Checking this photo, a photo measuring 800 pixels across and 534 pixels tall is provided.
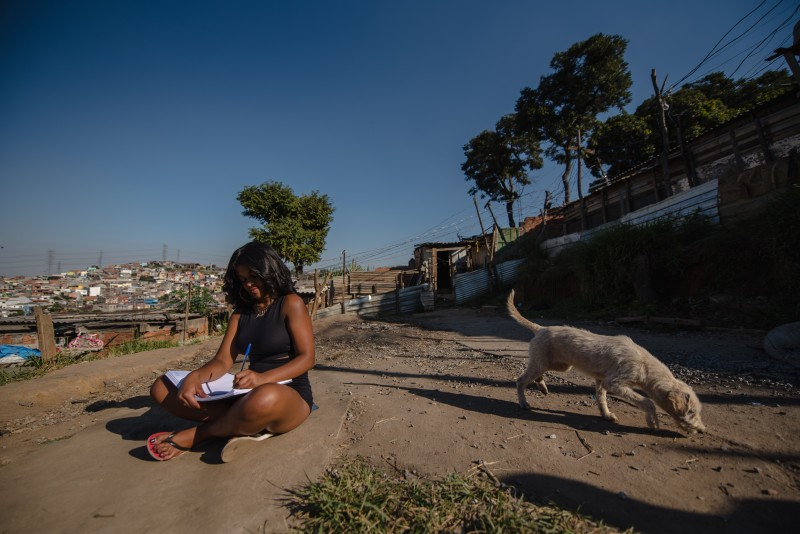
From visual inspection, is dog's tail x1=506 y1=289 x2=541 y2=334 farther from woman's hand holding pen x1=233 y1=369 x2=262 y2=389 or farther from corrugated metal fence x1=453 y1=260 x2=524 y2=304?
corrugated metal fence x1=453 y1=260 x2=524 y2=304

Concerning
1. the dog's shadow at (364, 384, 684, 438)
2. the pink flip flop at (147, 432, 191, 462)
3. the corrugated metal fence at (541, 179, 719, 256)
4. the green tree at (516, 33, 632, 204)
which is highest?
the green tree at (516, 33, 632, 204)

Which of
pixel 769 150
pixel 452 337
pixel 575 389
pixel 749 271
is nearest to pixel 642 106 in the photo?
pixel 769 150

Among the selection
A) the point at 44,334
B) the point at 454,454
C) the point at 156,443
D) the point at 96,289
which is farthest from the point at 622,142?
the point at 96,289

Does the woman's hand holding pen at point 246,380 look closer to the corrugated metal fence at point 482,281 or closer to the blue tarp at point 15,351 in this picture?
the blue tarp at point 15,351

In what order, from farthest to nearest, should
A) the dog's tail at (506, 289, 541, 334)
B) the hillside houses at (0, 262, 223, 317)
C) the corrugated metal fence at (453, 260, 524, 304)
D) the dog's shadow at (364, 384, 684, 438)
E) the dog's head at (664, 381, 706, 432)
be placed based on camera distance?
the hillside houses at (0, 262, 223, 317) < the corrugated metal fence at (453, 260, 524, 304) < the dog's tail at (506, 289, 541, 334) < the dog's shadow at (364, 384, 684, 438) < the dog's head at (664, 381, 706, 432)

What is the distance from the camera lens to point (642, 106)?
2236 cm

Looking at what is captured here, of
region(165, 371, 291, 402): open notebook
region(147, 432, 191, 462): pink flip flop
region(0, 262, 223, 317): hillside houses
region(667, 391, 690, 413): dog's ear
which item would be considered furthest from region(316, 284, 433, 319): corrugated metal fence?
region(667, 391, 690, 413): dog's ear

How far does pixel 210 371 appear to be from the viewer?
93.5 inches

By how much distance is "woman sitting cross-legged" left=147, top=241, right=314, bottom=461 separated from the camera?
6.88 ft

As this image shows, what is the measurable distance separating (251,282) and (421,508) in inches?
76.5

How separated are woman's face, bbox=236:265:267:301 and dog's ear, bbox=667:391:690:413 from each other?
338 centimetres

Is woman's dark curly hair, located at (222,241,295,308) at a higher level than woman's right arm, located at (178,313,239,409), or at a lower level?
higher

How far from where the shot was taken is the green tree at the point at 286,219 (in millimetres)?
24594

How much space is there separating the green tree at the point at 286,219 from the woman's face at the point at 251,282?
76.0 feet
